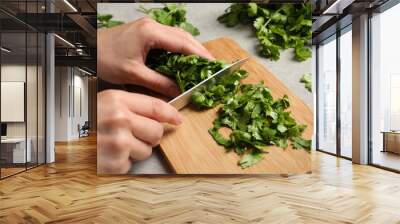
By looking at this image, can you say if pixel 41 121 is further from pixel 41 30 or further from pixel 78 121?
pixel 78 121

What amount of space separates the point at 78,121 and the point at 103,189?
39.2 feet

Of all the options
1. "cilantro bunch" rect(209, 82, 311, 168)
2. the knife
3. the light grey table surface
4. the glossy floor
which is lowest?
the glossy floor

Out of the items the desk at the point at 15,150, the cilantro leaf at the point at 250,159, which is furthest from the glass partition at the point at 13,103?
the cilantro leaf at the point at 250,159

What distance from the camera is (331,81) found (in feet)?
29.7

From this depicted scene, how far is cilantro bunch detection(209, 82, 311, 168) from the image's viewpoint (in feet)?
17.9

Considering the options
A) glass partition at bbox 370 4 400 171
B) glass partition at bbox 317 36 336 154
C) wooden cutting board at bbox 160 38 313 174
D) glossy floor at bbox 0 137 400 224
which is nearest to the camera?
glossy floor at bbox 0 137 400 224

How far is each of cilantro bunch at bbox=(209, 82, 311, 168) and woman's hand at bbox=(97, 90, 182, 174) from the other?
668 millimetres

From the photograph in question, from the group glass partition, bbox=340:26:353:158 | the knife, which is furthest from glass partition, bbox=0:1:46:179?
glass partition, bbox=340:26:353:158

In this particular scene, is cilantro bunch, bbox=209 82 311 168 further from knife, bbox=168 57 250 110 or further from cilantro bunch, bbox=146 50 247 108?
knife, bbox=168 57 250 110

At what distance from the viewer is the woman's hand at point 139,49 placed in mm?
5477

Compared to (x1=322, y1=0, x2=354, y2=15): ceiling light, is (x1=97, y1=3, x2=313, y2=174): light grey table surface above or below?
below

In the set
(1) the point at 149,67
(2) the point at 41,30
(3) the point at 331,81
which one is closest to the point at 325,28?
(3) the point at 331,81

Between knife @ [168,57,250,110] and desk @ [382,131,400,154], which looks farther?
desk @ [382,131,400,154]

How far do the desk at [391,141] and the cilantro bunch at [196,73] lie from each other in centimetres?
281
